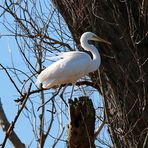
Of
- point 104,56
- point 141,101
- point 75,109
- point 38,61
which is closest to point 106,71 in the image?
point 104,56

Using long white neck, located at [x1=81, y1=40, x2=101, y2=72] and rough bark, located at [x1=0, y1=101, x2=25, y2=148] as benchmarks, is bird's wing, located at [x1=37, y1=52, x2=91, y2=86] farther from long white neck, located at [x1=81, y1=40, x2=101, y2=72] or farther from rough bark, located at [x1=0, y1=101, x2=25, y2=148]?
rough bark, located at [x1=0, y1=101, x2=25, y2=148]

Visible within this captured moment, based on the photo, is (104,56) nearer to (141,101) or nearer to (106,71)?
(106,71)

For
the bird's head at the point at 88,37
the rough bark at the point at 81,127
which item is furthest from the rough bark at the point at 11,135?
the bird's head at the point at 88,37

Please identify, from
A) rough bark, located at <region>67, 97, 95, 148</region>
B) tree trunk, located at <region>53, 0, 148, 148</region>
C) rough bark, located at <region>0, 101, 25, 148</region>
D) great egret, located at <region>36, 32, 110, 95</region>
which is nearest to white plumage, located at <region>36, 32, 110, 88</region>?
great egret, located at <region>36, 32, 110, 95</region>

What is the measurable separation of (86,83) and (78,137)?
3459mm

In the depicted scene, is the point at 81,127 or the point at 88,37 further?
the point at 88,37

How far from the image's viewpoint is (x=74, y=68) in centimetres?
800

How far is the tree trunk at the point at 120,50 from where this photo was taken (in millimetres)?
8602

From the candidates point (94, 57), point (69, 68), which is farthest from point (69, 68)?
point (94, 57)

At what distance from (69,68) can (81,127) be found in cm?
240

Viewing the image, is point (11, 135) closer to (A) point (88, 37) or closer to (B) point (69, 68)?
(B) point (69, 68)

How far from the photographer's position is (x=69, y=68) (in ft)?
26.2

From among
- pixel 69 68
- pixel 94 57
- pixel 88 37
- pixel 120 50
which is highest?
pixel 120 50

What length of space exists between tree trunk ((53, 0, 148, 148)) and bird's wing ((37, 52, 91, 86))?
2.10 feet
